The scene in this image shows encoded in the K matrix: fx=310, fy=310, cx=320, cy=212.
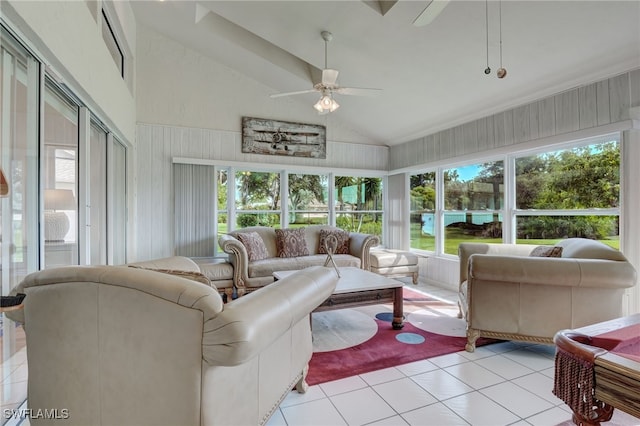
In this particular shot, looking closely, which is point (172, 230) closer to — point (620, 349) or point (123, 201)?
point (123, 201)

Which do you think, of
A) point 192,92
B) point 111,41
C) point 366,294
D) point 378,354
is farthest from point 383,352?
point 192,92

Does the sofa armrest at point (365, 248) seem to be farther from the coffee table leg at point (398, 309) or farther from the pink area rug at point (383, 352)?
the coffee table leg at point (398, 309)

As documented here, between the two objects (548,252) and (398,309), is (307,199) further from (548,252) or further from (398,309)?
(548,252)

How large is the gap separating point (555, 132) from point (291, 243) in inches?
142

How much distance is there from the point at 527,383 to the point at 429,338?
2.84 ft

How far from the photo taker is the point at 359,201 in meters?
6.15

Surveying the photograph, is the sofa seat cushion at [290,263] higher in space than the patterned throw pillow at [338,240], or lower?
lower

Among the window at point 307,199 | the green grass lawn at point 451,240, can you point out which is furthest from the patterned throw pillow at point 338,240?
the green grass lawn at point 451,240

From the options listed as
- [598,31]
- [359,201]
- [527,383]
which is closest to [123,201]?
[359,201]

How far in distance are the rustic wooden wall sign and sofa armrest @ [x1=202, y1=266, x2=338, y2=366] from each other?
4129mm

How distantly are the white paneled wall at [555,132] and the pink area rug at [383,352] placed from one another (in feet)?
5.90

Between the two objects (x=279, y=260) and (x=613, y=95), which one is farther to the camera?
(x=279, y=260)

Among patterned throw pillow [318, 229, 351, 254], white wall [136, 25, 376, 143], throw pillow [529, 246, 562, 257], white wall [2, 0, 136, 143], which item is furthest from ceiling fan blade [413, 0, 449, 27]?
white wall [136, 25, 376, 143]

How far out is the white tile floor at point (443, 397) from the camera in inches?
69.1
